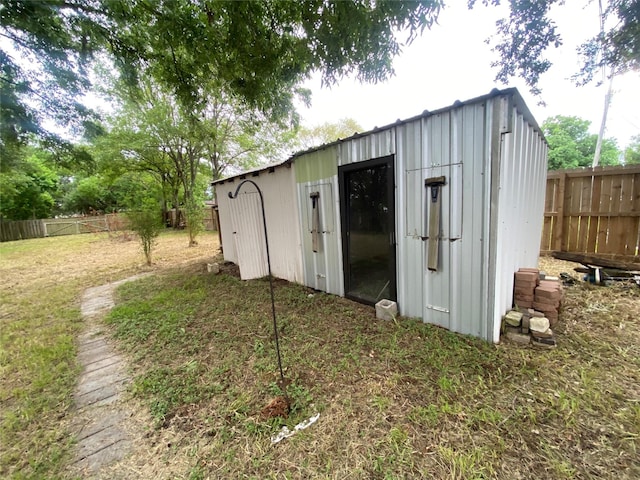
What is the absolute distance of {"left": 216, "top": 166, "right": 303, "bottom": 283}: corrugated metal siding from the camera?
4492 millimetres

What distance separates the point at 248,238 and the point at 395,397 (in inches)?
158

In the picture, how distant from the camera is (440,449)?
55.0 inches

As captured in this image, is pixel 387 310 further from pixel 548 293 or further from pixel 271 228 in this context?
pixel 271 228

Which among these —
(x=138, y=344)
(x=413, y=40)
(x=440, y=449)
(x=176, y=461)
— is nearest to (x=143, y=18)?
(x=413, y=40)

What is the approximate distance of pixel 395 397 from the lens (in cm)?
181

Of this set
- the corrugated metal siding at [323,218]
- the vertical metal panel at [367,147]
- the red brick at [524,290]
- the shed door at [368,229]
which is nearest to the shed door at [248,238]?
the corrugated metal siding at [323,218]

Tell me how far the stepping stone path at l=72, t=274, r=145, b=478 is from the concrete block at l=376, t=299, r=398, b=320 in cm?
237

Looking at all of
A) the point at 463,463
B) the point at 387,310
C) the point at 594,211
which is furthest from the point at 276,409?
the point at 594,211

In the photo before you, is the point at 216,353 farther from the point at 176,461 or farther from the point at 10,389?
the point at 10,389

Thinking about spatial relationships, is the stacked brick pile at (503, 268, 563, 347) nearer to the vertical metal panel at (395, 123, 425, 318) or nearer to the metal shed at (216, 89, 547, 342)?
the metal shed at (216, 89, 547, 342)

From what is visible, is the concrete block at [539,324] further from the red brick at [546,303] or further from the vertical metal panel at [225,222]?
the vertical metal panel at [225,222]

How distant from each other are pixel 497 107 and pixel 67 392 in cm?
431

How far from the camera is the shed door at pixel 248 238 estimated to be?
16.5 feet

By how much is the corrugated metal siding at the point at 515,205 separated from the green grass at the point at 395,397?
597 millimetres
